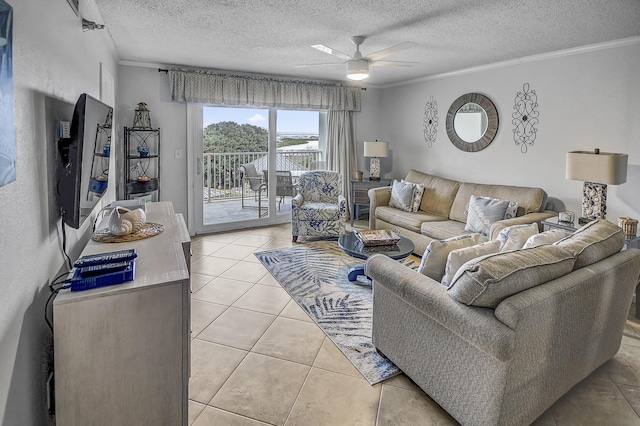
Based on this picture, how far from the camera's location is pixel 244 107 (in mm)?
5500

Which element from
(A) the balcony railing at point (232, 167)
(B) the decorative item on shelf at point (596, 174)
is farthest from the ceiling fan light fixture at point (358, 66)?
(A) the balcony railing at point (232, 167)

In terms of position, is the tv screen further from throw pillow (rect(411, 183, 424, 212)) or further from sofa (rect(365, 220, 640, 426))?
throw pillow (rect(411, 183, 424, 212))

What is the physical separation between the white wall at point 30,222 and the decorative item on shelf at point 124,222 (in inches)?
13.5

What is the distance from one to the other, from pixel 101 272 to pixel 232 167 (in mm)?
4478

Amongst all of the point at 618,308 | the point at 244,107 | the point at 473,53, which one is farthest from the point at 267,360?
the point at 244,107

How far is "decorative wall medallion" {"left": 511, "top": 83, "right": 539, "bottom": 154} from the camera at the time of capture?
14.0 ft

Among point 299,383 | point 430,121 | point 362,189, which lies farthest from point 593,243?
point 362,189

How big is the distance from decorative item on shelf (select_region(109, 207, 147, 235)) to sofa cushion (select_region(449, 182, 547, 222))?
3.59 meters

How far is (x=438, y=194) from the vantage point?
4.96 m

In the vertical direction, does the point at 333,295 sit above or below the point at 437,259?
below

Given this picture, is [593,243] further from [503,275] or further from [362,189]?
[362,189]

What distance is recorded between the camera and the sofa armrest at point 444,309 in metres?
1.52

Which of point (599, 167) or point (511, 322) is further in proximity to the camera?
point (599, 167)

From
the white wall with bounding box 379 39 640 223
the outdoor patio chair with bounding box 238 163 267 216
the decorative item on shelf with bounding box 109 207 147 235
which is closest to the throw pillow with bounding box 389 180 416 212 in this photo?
the white wall with bounding box 379 39 640 223
